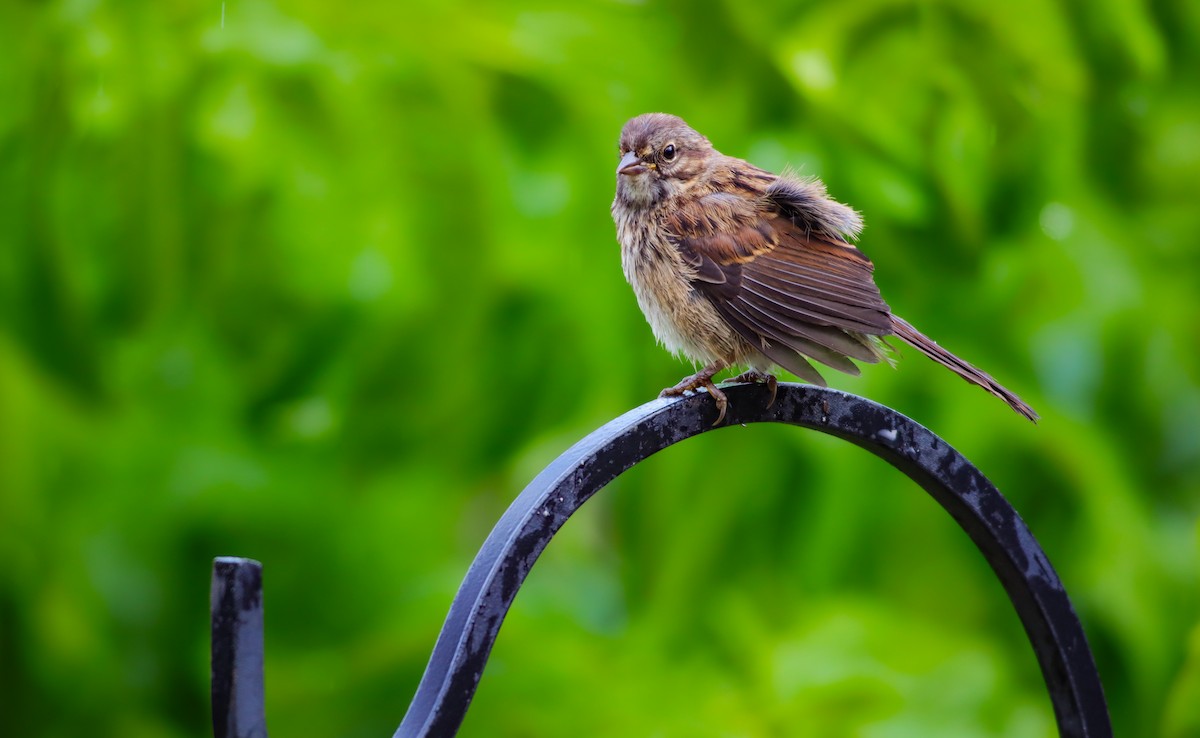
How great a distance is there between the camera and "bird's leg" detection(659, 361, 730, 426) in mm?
1630

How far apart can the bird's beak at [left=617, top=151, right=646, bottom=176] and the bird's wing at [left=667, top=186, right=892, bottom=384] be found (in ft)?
0.37

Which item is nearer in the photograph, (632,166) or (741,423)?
(741,423)

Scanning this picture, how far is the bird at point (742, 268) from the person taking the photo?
184 centimetres

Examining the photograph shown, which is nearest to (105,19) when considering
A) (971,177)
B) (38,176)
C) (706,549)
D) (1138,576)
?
(38,176)

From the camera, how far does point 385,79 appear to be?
8.18 feet

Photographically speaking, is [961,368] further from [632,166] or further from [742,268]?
[632,166]

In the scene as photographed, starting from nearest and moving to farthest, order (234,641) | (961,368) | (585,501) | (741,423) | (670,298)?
1. (234,641)
2. (585,501)
3. (741,423)
4. (961,368)
5. (670,298)

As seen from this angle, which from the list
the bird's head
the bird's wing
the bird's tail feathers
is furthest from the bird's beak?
the bird's tail feathers

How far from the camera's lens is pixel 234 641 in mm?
1188

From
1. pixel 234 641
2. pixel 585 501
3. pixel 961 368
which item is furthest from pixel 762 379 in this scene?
pixel 234 641

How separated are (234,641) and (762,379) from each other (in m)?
0.89

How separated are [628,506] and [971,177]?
991mm

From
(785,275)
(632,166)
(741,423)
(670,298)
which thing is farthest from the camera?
(632,166)

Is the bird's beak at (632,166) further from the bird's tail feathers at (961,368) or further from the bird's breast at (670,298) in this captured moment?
the bird's tail feathers at (961,368)
